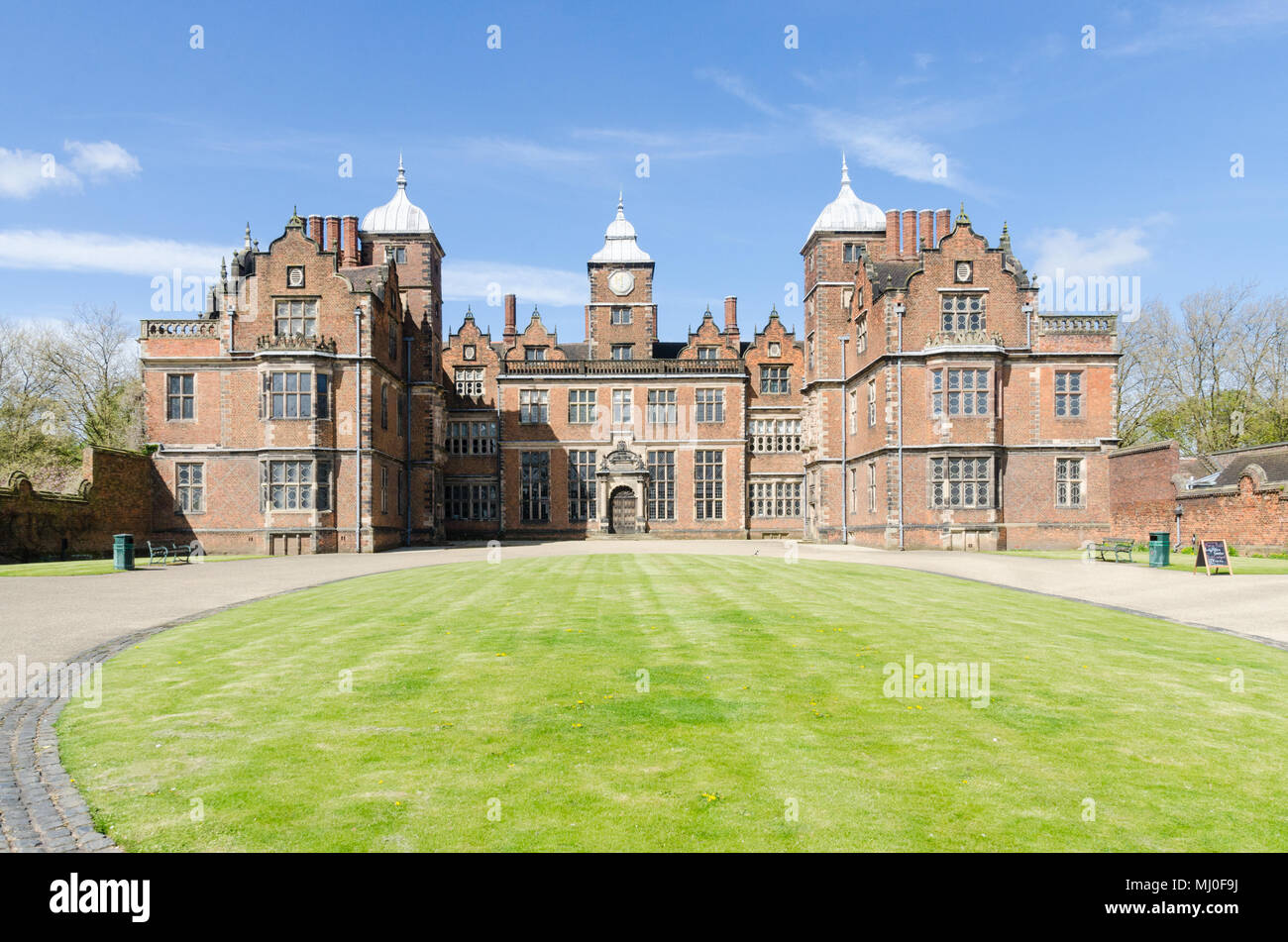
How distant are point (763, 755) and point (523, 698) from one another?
2.75 meters

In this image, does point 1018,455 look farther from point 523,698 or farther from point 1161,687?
point 523,698

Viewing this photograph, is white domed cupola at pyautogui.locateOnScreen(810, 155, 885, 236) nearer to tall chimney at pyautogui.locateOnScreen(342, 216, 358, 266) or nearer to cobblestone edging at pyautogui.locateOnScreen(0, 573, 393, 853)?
tall chimney at pyautogui.locateOnScreen(342, 216, 358, 266)

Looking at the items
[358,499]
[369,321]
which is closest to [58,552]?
[358,499]

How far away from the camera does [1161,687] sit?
8.84 m

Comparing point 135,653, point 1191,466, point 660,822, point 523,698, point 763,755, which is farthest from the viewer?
point 1191,466

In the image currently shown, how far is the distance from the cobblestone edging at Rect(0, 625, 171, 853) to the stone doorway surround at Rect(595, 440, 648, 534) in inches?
1663

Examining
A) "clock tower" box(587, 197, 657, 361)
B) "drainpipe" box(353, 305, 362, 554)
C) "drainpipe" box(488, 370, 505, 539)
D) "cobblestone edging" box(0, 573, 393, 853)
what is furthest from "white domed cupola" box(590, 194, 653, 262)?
"cobblestone edging" box(0, 573, 393, 853)

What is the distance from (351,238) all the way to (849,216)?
30283 millimetres

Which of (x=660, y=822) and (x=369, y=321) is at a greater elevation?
(x=369, y=321)

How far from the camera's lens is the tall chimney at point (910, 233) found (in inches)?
1831

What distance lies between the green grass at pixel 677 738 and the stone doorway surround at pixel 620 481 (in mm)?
37615

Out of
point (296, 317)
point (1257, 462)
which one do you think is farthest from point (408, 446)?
point (1257, 462)

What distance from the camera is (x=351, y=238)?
47188 millimetres
